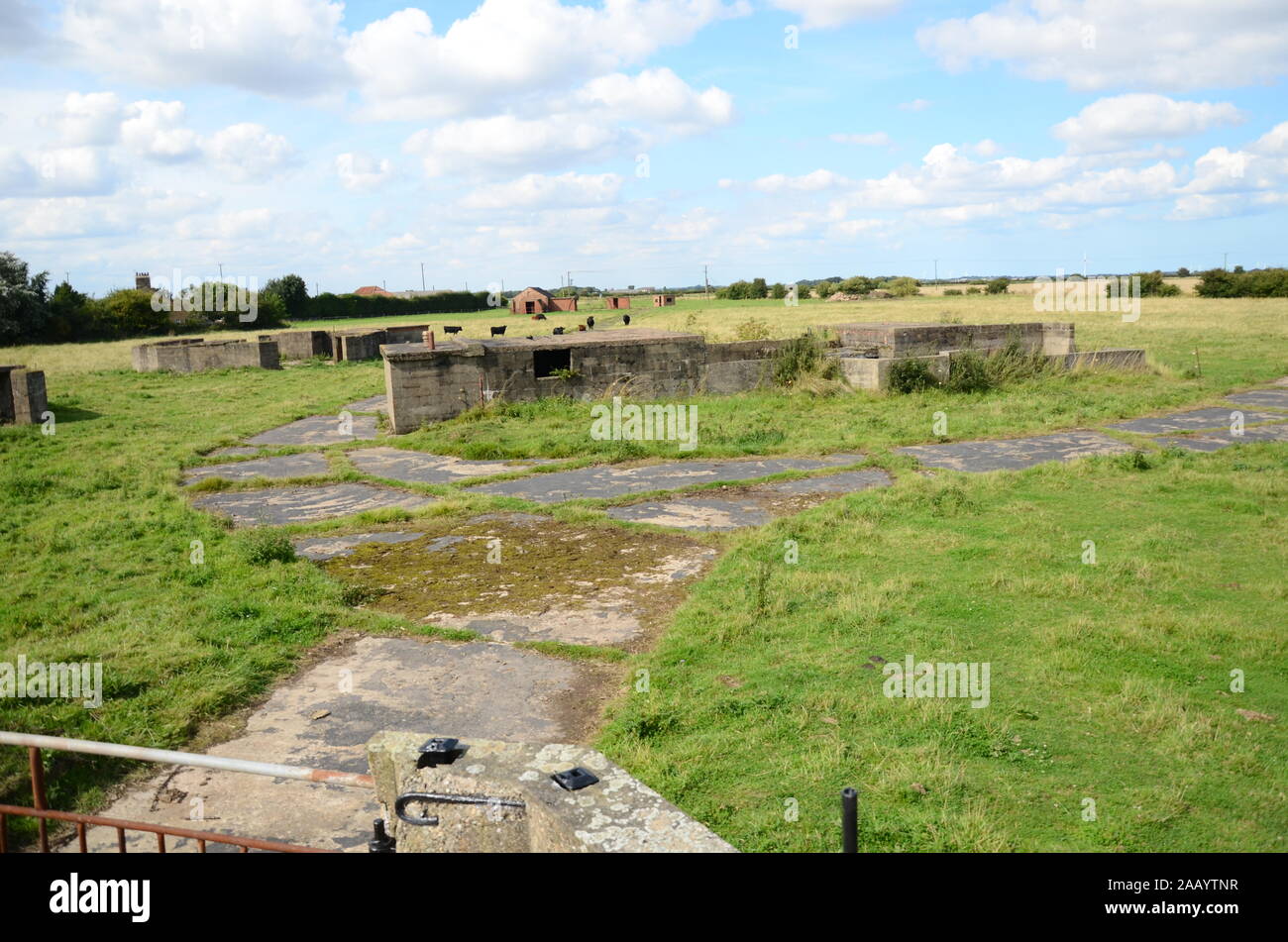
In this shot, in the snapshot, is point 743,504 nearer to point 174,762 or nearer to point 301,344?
point 174,762

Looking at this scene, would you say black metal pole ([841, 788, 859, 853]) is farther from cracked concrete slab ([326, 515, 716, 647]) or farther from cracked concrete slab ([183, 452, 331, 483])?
cracked concrete slab ([183, 452, 331, 483])

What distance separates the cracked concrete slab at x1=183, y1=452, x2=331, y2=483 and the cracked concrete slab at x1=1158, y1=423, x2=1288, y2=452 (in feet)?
42.9

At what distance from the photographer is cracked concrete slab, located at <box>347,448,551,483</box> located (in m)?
13.7

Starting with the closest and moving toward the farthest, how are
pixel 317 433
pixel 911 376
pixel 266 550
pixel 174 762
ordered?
pixel 174 762, pixel 266 550, pixel 317 433, pixel 911 376

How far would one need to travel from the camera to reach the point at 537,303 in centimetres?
6875

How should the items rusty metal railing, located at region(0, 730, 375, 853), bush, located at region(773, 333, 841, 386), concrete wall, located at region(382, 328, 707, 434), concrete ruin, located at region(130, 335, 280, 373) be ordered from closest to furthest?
rusty metal railing, located at region(0, 730, 375, 853) → concrete wall, located at region(382, 328, 707, 434) → bush, located at region(773, 333, 841, 386) → concrete ruin, located at region(130, 335, 280, 373)

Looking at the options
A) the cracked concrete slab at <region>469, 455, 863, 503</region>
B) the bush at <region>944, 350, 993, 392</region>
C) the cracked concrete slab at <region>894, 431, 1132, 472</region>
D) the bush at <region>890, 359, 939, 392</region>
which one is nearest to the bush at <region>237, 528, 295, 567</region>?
the cracked concrete slab at <region>469, 455, 863, 503</region>

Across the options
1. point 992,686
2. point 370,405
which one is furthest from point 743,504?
point 370,405

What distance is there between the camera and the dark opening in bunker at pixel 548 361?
62.7 ft

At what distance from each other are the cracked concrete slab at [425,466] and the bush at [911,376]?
8.40 meters

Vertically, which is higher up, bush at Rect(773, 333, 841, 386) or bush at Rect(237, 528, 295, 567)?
bush at Rect(773, 333, 841, 386)

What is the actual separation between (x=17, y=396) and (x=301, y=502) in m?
10.6
